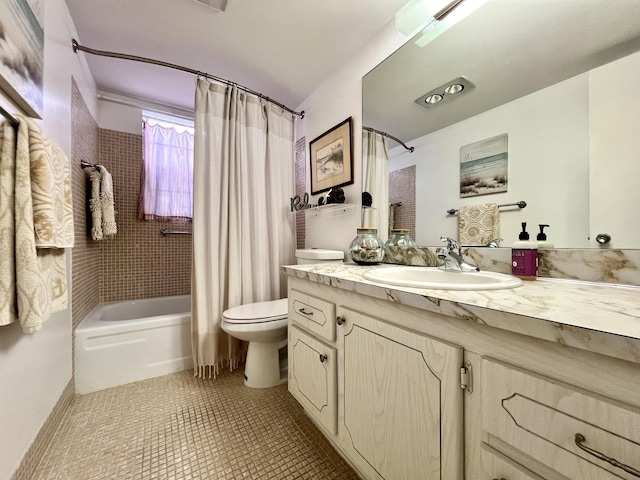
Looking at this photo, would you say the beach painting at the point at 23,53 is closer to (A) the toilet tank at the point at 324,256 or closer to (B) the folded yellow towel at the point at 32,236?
(B) the folded yellow towel at the point at 32,236

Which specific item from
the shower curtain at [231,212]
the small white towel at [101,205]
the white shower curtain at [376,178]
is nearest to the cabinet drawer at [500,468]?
the white shower curtain at [376,178]

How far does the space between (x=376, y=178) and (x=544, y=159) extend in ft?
2.66

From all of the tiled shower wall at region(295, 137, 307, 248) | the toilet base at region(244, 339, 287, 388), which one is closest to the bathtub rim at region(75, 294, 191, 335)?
the toilet base at region(244, 339, 287, 388)

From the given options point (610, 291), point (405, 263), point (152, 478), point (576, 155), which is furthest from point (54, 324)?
point (576, 155)

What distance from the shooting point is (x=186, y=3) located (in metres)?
1.33

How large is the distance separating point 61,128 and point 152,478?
173cm

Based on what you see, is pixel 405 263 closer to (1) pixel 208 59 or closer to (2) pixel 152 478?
(2) pixel 152 478

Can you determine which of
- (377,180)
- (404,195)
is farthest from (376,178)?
(404,195)

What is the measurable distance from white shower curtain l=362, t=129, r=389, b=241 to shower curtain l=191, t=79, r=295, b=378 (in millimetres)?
777

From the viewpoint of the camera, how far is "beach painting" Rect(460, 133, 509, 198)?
1.01 meters

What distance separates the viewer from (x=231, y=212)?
1.80 meters

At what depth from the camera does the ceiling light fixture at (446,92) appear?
3.68 feet

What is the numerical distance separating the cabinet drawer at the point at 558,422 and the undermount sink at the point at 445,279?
23cm

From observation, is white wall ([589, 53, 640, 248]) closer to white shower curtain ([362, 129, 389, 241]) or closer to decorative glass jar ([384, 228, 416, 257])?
decorative glass jar ([384, 228, 416, 257])
